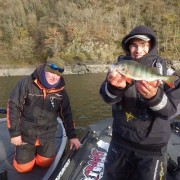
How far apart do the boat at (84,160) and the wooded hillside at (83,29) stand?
3926 centimetres

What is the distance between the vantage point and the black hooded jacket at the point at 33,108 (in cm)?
438

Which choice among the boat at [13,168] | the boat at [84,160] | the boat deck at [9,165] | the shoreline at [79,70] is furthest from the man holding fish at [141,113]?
the shoreline at [79,70]

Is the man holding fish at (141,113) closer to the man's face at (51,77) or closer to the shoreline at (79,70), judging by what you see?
the man's face at (51,77)

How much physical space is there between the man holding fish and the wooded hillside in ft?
136

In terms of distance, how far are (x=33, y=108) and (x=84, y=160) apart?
1.10 metres

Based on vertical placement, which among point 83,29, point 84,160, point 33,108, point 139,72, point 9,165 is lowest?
point 83,29

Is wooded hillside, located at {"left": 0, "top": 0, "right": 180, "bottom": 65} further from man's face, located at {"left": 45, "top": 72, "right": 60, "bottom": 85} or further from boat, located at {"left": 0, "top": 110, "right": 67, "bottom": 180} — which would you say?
man's face, located at {"left": 45, "top": 72, "right": 60, "bottom": 85}

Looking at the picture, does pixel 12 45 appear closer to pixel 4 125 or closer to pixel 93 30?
pixel 93 30

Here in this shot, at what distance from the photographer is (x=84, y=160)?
4191 millimetres

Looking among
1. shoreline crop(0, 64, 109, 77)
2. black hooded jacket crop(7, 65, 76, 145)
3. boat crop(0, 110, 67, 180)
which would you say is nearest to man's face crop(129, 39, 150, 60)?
black hooded jacket crop(7, 65, 76, 145)

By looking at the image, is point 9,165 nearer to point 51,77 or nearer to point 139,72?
point 51,77

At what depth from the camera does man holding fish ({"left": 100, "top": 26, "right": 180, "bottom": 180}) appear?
2557 mm

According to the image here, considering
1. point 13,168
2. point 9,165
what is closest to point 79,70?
point 9,165

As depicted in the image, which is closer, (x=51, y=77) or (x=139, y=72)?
(x=139, y=72)
